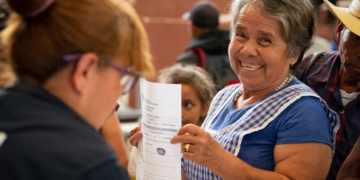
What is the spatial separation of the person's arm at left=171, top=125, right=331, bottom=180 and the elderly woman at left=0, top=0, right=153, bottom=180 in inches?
21.4

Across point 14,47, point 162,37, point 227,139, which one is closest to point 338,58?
point 227,139

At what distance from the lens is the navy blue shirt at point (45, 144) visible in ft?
3.07

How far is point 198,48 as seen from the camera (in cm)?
404

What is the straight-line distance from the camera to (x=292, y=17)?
1.77 metres

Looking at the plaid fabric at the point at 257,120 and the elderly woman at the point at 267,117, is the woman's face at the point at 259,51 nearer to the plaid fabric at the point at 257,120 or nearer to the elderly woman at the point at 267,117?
the elderly woman at the point at 267,117

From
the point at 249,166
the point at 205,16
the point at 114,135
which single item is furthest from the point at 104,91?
the point at 205,16

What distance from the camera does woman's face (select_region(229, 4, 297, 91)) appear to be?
1.79m

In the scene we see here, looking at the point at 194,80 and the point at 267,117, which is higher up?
the point at 267,117

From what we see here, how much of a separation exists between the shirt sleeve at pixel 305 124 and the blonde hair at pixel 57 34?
0.89 meters

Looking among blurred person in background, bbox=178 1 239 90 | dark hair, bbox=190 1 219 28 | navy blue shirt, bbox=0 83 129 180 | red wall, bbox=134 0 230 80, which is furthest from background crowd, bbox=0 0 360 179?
red wall, bbox=134 0 230 80

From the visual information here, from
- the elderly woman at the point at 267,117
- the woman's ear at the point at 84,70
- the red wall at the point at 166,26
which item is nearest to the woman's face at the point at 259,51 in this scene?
the elderly woman at the point at 267,117

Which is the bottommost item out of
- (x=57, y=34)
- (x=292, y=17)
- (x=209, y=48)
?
(x=209, y=48)

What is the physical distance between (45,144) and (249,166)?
95cm

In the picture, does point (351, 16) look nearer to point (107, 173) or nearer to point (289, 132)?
point (289, 132)
